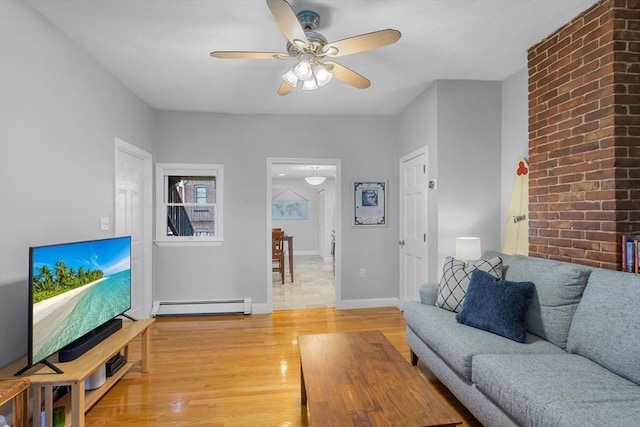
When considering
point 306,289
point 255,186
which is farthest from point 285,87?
point 306,289

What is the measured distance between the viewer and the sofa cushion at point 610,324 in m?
1.55

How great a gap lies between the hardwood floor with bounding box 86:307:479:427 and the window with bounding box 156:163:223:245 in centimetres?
103

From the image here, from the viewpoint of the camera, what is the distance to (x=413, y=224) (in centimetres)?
391

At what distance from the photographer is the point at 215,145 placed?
417 centimetres

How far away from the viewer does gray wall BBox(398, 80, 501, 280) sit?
3227 mm

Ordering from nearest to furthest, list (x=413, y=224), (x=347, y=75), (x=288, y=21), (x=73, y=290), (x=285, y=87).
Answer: (x=288, y=21), (x=73, y=290), (x=347, y=75), (x=285, y=87), (x=413, y=224)

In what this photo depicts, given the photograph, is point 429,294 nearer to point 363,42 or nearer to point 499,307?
point 499,307

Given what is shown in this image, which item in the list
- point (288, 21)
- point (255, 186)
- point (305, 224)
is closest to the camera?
point (288, 21)

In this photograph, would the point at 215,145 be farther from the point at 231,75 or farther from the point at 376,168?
the point at 376,168

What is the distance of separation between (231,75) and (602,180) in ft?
9.86

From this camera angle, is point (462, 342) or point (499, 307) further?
point (499, 307)

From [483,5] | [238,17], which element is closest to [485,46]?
[483,5]

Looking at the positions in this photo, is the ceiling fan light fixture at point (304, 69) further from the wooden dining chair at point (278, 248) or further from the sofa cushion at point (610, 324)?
the wooden dining chair at point (278, 248)

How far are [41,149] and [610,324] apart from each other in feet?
11.2
